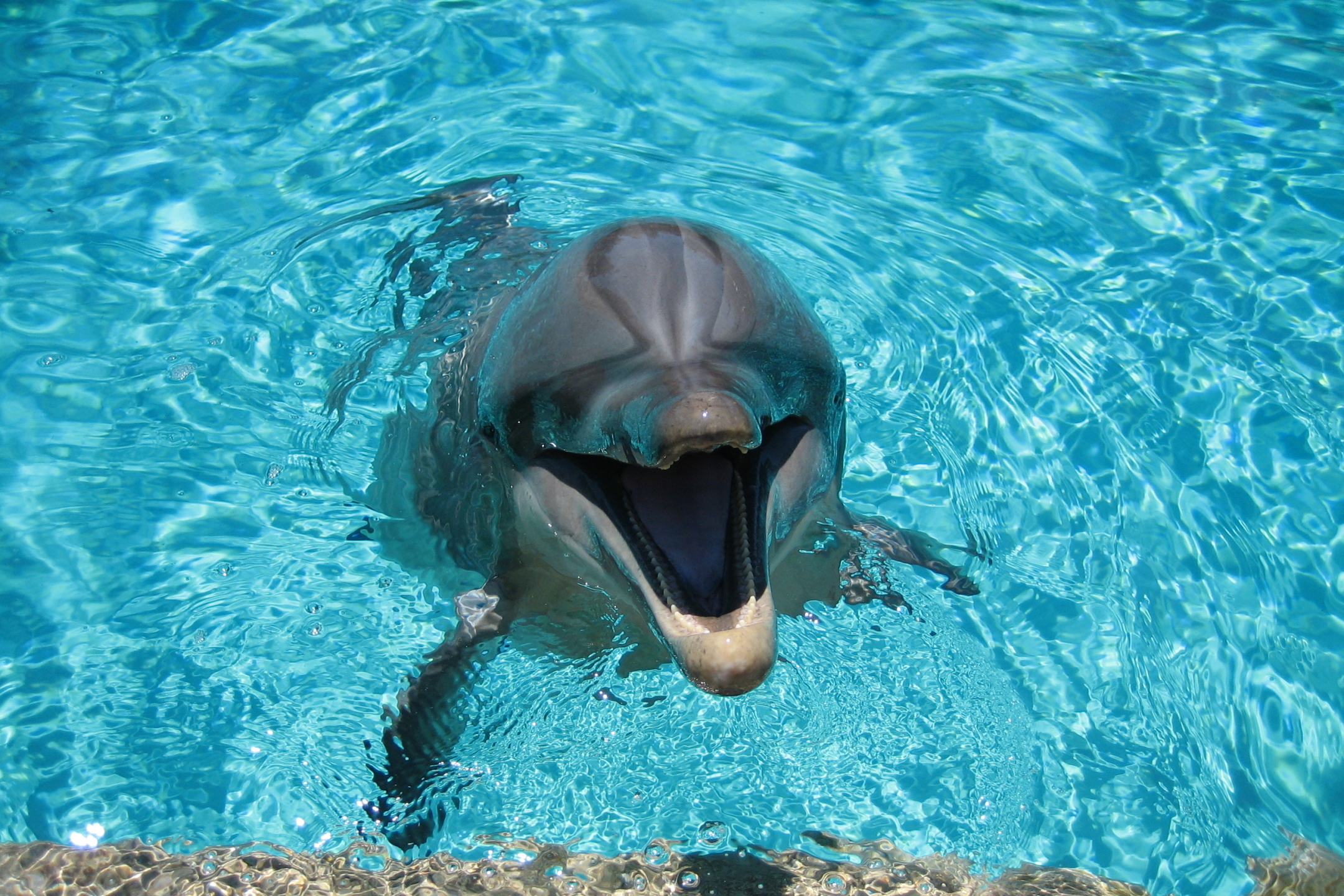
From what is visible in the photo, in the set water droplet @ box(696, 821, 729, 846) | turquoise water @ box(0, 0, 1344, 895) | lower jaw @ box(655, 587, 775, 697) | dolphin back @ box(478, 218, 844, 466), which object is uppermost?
dolphin back @ box(478, 218, 844, 466)

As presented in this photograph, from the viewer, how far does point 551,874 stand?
3.74 meters

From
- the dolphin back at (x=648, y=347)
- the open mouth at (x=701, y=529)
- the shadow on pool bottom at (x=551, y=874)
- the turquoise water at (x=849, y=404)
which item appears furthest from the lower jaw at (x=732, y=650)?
the turquoise water at (x=849, y=404)

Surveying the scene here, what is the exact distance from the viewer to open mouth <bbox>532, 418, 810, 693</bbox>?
8.91 feet

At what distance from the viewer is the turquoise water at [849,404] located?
4133mm

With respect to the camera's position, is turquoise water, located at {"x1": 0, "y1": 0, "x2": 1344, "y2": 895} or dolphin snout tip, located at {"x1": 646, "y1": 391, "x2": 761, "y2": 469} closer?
dolphin snout tip, located at {"x1": 646, "y1": 391, "x2": 761, "y2": 469}

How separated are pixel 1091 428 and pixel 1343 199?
2857mm

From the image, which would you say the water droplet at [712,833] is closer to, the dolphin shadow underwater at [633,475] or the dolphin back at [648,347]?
the dolphin shadow underwater at [633,475]

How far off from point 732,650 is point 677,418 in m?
0.56

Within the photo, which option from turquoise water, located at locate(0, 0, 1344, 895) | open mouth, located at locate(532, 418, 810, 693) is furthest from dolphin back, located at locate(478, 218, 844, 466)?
turquoise water, located at locate(0, 0, 1344, 895)

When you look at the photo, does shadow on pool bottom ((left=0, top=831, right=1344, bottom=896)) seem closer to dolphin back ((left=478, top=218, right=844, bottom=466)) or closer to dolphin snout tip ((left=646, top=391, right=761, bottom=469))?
dolphin back ((left=478, top=218, right=844, bottom=466))

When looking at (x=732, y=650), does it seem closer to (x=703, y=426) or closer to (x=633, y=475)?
(x=703, y=426)

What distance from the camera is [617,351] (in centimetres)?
294

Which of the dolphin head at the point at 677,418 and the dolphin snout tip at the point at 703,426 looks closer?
the dolphin snout tip at the point at 703,426

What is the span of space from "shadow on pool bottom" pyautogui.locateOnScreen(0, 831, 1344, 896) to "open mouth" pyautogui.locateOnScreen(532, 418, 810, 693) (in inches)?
53.8
